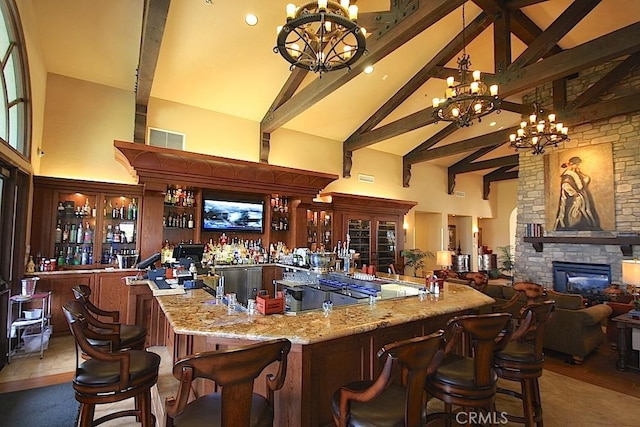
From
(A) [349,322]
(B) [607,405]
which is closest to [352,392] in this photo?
(A) [349,322]

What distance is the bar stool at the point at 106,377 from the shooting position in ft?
6.64

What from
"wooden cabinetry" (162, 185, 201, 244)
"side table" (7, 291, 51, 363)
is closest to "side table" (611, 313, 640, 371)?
"wooden cabinetry" (162, 185, 201, 244)

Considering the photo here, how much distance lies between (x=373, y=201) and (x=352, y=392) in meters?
7.59

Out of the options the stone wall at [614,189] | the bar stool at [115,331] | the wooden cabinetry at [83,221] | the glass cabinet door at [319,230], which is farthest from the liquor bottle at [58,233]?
the stone wall at [614,189]

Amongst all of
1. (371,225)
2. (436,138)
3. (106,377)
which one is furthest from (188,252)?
(436,138)

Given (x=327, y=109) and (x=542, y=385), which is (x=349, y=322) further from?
(x=327, y=109)

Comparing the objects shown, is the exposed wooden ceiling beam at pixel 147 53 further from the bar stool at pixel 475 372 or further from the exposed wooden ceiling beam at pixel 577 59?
the exposed wooden ceiling beam at pixel 577 59

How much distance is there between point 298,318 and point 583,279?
7699 mm

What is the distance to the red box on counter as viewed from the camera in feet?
7.71

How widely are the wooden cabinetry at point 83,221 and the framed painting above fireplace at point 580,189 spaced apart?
29.0 feet

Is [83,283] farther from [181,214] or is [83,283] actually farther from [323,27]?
[323,27]

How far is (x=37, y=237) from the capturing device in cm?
541

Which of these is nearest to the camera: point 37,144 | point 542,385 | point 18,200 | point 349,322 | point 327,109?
point 349,322

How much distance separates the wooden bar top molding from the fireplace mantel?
16.4ft
